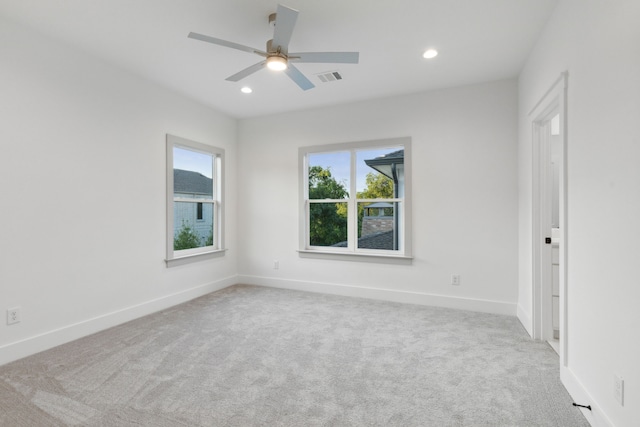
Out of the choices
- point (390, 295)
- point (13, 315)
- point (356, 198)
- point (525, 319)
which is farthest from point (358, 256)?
point (13, 315)

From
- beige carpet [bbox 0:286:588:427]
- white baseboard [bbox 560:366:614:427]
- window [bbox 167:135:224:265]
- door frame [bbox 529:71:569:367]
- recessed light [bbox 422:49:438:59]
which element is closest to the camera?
white baseboard [bbox 560:366:614:427]

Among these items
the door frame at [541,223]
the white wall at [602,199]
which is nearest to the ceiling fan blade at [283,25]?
the white wall at [602,199]

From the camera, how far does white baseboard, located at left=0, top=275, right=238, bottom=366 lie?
258 centimetres

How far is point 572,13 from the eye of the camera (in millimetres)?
2062

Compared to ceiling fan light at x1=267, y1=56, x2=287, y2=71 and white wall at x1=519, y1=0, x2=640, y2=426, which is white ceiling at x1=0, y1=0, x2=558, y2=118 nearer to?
ceiling fan light at x1=267, y1=56, x2=287, y2=71

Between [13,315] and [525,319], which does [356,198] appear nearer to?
[525,319]

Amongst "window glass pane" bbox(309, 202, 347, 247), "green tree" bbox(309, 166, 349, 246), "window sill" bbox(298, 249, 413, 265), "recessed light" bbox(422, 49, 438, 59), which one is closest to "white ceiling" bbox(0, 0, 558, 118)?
"recessed light" bbox(422, 49, 438, 59)

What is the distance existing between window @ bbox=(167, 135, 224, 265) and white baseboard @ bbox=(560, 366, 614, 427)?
13.2ft

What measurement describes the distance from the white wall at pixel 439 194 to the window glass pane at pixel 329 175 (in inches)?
9.7

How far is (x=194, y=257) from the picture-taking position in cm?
436

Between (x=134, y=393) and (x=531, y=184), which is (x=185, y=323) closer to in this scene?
(x=134, y=393)

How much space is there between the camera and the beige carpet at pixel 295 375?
1.88 metres

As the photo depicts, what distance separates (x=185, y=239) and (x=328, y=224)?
2.04 metres

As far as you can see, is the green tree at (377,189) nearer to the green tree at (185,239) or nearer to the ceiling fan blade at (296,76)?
the ceiling fan blade at (296,76)
